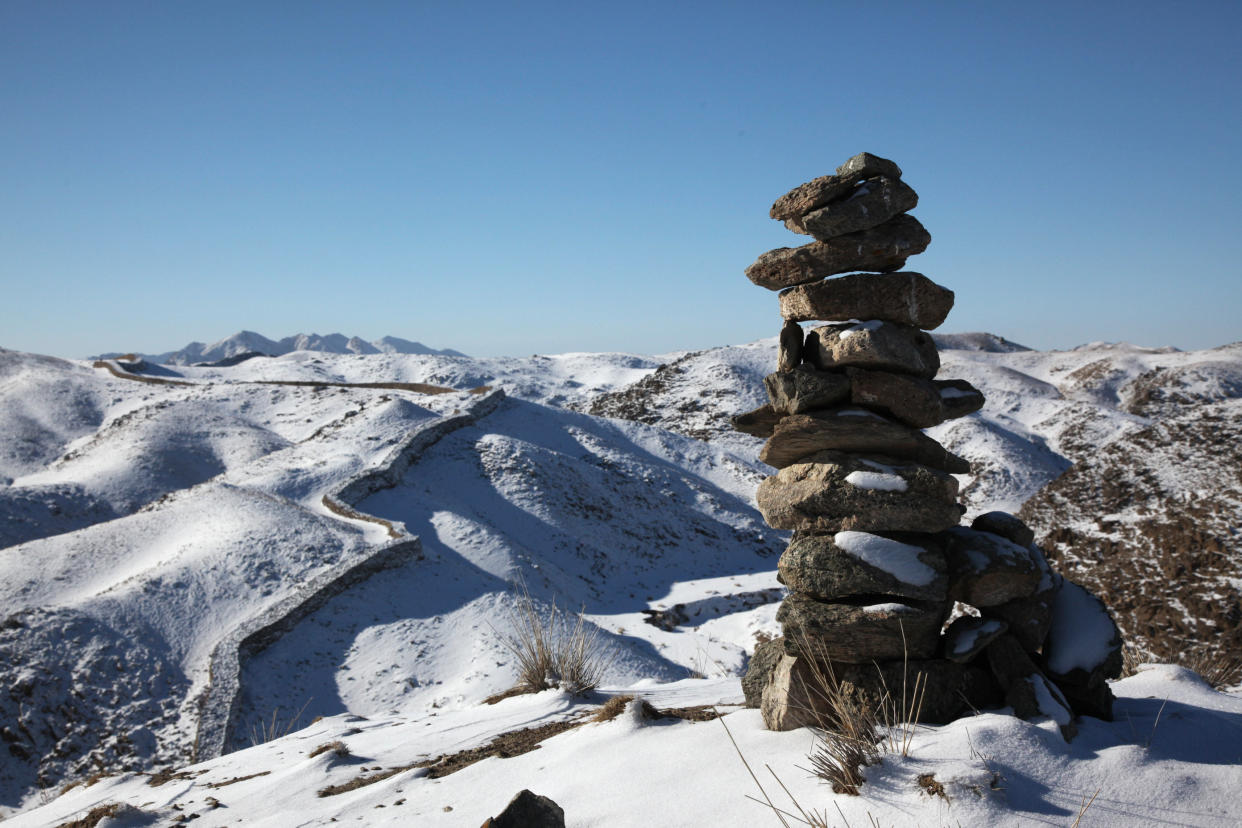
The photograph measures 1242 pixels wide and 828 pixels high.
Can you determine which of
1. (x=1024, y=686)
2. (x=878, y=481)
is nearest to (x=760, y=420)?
(x=878, y=481)

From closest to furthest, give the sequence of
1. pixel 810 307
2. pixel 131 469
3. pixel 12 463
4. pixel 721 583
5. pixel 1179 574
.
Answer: pixel 810 307 < pixel 1179 574 < pixel 721 583 < pixel 131 469 < pixel 12 463

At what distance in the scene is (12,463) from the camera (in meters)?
33.4

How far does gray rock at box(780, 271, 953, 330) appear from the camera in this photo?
6.50 m

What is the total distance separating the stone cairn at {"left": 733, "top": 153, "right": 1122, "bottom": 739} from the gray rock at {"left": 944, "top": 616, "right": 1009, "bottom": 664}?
0.04 ft

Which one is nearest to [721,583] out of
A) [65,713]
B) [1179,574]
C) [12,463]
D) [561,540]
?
[561,540]

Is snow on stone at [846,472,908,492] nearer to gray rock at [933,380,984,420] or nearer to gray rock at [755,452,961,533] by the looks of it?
gray rock at [755,452,961,533]

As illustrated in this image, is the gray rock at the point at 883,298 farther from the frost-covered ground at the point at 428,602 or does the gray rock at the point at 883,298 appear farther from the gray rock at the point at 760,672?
the frost-covered ground at the point at 428,602

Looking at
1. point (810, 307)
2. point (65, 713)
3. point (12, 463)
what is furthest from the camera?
point (12, 463)

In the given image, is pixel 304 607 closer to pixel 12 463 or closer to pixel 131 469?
pixel 131 469

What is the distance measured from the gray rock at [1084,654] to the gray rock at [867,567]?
1274 mm

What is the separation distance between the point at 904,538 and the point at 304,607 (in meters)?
12.6

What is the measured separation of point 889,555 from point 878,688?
1031mm

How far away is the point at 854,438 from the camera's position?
646 cm

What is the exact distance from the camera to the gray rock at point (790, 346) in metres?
6.92
